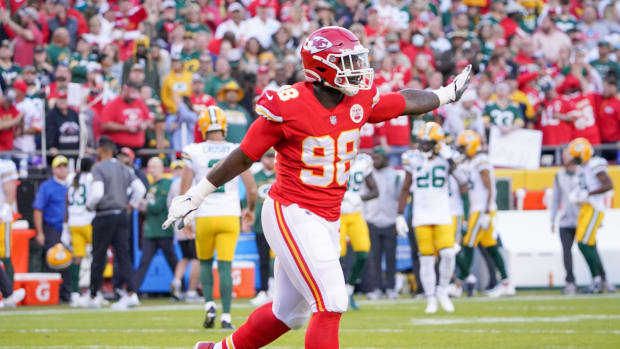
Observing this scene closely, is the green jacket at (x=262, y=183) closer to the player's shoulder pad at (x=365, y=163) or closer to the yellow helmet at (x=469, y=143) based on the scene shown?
the player's shoulder pad at (x=365, y=163)

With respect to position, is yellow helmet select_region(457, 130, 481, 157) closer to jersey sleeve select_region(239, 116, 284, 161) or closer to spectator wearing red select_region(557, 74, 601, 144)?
spectator wearing red select_region(557, 74, 601, 144)

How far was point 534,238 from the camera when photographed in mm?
15086

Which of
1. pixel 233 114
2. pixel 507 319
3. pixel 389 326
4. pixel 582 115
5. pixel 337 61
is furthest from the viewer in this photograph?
pixel 582 115

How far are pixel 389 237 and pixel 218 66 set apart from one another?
3816 millimetres

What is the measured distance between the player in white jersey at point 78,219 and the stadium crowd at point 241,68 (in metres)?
0.22

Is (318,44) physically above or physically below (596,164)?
above

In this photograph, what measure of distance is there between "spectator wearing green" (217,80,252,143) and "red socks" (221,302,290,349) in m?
9.23

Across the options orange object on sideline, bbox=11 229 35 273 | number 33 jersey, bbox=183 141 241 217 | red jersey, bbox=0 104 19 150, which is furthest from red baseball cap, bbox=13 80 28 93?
number 33 jersey, bbox=183 141 241 217

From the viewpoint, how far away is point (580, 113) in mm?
16906

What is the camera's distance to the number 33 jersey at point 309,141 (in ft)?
17.7

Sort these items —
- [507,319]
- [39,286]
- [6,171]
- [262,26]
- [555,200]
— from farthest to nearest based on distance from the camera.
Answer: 1. [262,26]
2. [555,200]
3. [39,286]
4. [6,171]
5. [507,319]

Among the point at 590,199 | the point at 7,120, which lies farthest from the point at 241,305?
the point at 590,199

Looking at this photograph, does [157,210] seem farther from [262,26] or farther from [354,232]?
[262,26]

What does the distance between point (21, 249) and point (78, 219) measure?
1.17 metres
